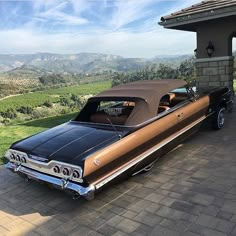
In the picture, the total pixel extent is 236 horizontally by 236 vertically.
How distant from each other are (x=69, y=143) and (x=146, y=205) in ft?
4.32

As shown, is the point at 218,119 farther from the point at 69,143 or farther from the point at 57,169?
the point at 57,169

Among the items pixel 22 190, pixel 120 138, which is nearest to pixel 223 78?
pixel 120 138

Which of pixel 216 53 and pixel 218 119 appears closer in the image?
pixel 218 119

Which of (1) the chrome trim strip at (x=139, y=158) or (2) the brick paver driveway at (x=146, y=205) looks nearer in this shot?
(2) the brick paver driveway at (x=146, y=205)

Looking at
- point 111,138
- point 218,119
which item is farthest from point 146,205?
point 218,119

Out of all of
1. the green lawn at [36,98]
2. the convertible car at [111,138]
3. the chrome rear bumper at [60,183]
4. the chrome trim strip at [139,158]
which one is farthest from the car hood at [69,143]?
the green lawn at [36,98]

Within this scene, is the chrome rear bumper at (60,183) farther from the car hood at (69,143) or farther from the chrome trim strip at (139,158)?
the car hood at (69,143)

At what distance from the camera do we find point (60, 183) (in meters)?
3.60

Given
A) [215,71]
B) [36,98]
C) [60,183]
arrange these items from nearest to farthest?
[60,183] → [215,71] → [36,98]

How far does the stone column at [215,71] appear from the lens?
28.9 feet

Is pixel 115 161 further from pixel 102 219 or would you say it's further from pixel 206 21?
pixel 206 21

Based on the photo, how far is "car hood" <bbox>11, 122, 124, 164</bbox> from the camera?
3.71 m

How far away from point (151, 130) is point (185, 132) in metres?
1.11

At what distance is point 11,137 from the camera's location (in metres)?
7.88
